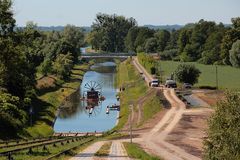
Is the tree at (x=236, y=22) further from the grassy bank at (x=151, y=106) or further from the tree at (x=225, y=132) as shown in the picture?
the tree at (x=225, y=132)

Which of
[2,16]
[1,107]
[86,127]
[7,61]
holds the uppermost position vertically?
[2,16]

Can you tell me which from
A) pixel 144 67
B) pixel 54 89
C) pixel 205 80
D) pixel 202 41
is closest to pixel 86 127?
pixel 54 89

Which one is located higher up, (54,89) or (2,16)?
(2,16)

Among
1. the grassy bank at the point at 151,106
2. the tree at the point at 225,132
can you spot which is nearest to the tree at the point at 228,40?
the grassy bank at the point at 151,106

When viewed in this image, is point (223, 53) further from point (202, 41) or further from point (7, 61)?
point (7, 61)

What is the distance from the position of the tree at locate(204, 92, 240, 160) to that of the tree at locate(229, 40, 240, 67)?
338 ft

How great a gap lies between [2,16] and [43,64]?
334 feet

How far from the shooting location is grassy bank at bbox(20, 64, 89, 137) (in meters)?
67.9

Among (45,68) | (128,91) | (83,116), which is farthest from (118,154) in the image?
(45,68)

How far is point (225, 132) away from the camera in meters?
33.6

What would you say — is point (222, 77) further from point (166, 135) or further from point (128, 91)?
point (166, 135)

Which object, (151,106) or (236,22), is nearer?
(151,106)

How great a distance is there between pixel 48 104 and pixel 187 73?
30.1 m

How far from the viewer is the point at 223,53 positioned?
15650cm
